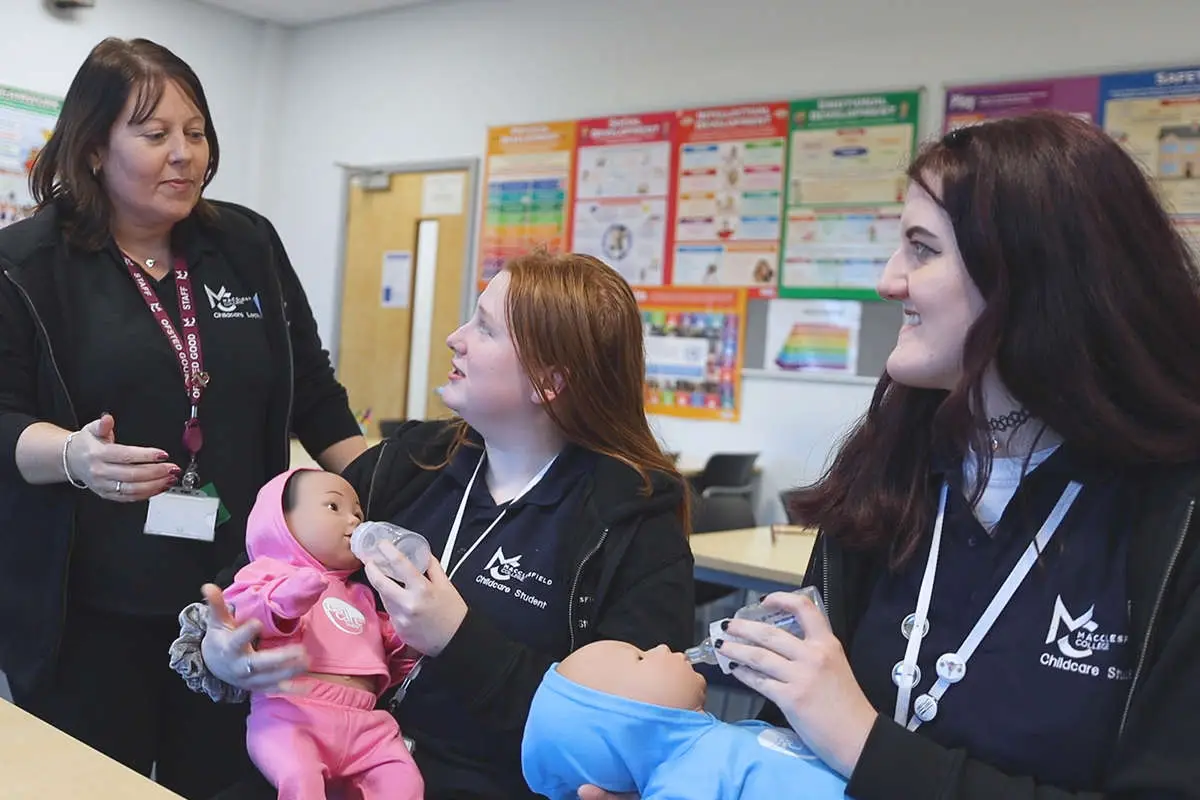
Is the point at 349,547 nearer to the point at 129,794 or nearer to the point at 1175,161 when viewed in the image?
the point at 129,794

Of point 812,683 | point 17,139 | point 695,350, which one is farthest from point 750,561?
point 17,139

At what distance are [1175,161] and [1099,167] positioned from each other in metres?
3.58

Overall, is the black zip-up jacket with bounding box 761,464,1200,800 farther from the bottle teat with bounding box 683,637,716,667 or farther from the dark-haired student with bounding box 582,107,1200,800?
the bottle teat with bounding box 683,637,716,667

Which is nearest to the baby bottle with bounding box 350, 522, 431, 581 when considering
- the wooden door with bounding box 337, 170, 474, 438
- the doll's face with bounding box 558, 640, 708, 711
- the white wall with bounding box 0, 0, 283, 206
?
the doll's face with bounding box 558, 640, 708, 711

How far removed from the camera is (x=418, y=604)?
53.8 inches

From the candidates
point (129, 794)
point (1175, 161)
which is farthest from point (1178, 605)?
point (1175, 161)

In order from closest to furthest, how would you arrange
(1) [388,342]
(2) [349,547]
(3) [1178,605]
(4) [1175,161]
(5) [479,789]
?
1. (3) [1178,605]
2. (5) [479,789]
3. (2) [349,547]
4. (4) [1175,161]
5. (1) [388,342]

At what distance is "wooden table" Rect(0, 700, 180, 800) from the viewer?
1.12 metres

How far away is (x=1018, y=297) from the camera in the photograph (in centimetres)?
114

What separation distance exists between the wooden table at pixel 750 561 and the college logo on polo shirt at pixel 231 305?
123 cm

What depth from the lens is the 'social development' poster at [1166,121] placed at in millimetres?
4094

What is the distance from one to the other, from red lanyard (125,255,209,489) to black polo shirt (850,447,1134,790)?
128 centimetres

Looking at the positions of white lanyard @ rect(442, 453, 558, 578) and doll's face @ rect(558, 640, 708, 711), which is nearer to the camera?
doll's face @ rect(558, 640, 708, 711)

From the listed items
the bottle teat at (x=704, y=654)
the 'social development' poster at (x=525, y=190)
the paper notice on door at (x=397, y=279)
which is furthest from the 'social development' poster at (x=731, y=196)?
the bottle teat at (x=704, y=654)
